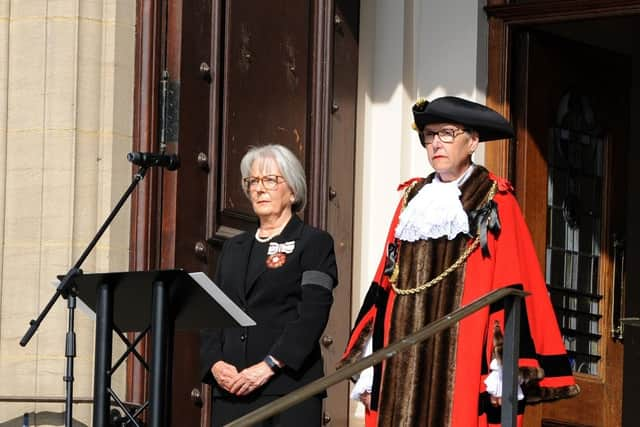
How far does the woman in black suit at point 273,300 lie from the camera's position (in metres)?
6.76

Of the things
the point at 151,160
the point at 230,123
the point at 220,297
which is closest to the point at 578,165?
the point at 230,123

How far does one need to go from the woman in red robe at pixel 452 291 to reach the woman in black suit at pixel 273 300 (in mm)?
227

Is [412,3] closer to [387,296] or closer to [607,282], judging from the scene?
[607,282]

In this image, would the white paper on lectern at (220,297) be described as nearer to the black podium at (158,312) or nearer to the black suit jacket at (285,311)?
the black podium at (158,312)

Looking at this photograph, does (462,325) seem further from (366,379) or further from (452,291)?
(366,379)

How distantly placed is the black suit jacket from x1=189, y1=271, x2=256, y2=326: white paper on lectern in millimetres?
694

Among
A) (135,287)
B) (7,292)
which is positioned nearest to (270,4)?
(7,292)

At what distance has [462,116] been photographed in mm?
6836

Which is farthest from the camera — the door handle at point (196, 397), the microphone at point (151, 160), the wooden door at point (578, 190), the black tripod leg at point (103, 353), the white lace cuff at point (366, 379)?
the wooden door at point (578, 190)

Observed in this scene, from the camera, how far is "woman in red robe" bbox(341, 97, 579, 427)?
6680 millimetres

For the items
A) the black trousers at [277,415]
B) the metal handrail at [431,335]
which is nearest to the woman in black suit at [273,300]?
the black trousers at [277,415]

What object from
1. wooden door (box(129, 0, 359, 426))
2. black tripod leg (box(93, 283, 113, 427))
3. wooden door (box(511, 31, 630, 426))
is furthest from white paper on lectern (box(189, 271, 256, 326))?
wooden door (box(511, 31, 630, 426))

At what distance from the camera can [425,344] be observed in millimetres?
6840

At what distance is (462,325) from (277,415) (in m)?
0.72
